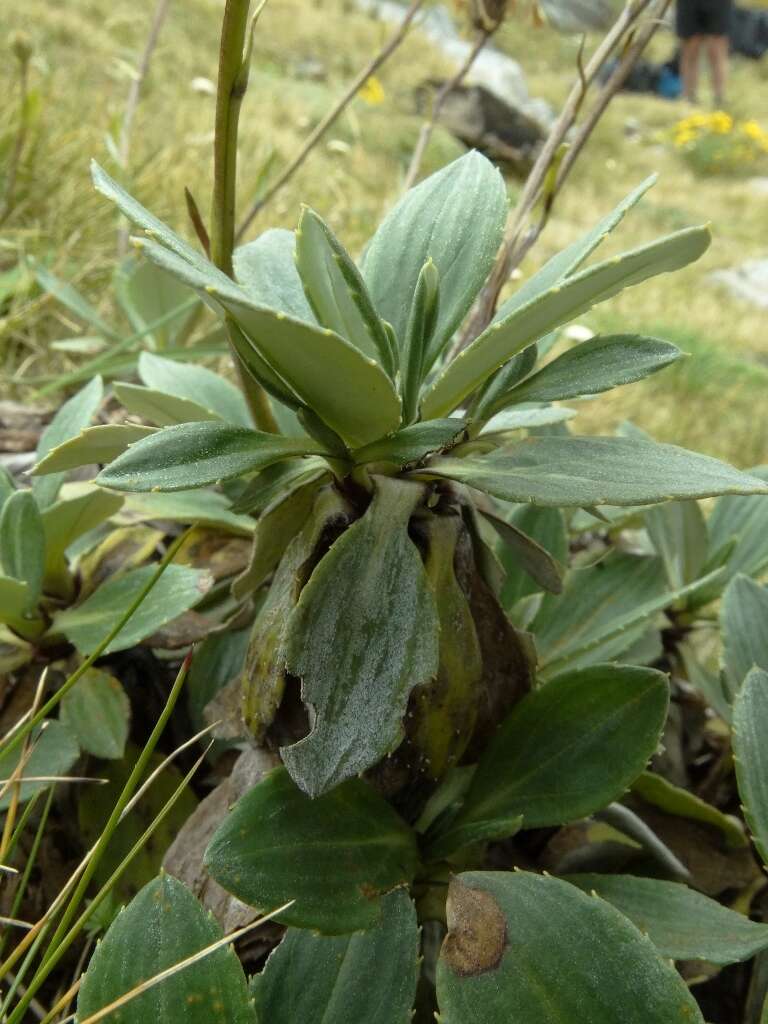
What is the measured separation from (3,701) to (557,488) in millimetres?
437

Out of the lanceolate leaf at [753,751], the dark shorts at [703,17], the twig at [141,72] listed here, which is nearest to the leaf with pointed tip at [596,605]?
the lanceolate leaf at [753,751]

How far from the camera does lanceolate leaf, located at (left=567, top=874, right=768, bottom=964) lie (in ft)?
1.41

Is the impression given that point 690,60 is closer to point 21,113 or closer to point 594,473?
point 21,113

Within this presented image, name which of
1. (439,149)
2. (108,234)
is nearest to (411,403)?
(108,234)

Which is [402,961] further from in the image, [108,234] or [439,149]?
[439,149]

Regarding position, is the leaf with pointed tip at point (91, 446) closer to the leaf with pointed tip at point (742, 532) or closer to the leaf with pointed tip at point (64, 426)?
the leaf with pointed tip at point (64, 426)

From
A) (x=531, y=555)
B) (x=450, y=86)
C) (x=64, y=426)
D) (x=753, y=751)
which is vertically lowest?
(x=753, y=751)

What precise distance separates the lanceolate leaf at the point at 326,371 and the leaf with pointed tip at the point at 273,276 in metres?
0.12

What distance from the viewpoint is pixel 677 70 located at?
9.80 meters

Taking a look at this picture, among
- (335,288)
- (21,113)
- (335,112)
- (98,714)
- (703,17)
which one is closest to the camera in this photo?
(335,288)

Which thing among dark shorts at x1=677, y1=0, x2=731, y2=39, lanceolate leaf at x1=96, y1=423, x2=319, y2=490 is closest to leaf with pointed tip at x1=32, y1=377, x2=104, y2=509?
lanceolate leaf at x1=96, y1=423, x2=319, y2=490

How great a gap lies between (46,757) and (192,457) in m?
0.23

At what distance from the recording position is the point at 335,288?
47 centimetres

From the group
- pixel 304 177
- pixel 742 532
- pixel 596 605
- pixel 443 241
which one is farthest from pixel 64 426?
pixel 304 177
